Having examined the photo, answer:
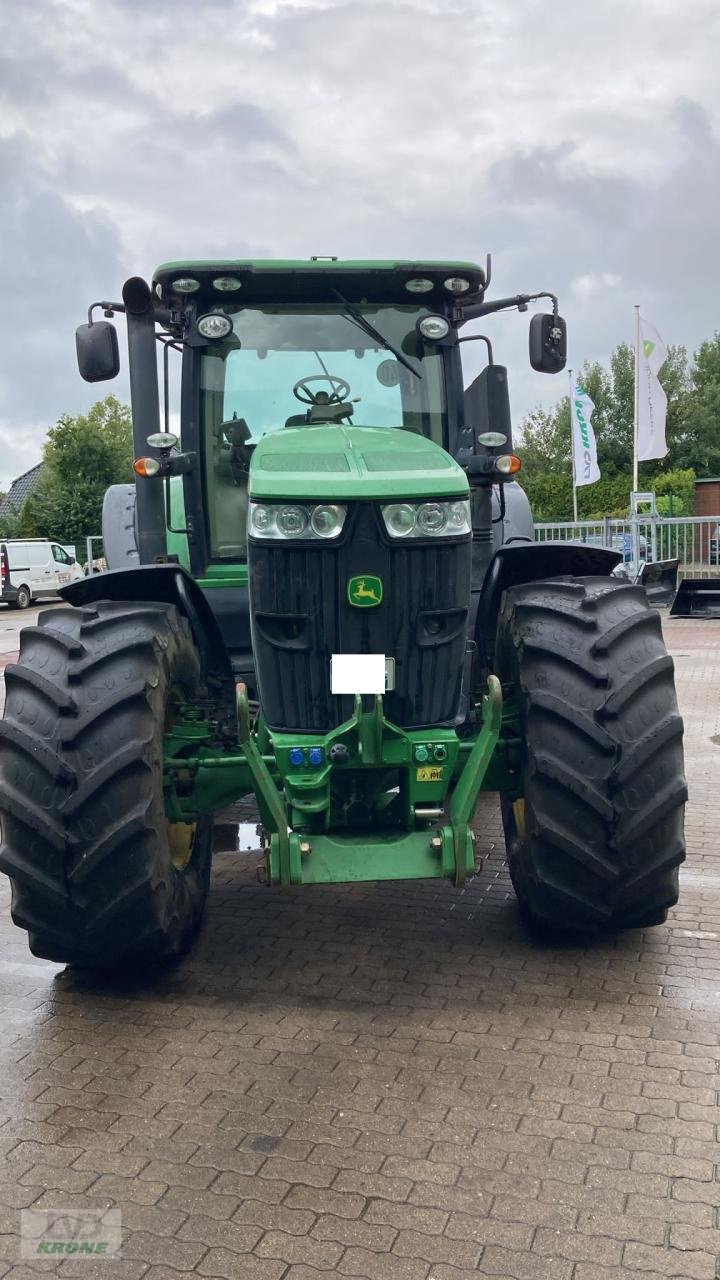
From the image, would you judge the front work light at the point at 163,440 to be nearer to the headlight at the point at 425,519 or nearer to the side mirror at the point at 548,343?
the headlight at the point at 425,519

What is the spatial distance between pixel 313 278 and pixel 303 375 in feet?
1.41

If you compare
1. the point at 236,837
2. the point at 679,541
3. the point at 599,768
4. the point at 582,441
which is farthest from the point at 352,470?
the point at 582,441

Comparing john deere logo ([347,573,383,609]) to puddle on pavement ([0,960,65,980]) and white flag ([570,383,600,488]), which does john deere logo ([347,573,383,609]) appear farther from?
white flag ([570,383,600,488])

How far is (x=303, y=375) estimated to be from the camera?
534cm

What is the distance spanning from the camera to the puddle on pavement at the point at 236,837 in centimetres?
581

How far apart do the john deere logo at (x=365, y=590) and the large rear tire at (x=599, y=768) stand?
66 centimetres

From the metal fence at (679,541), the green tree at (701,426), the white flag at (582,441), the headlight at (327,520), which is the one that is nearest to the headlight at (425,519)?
the headlight at (327,520)

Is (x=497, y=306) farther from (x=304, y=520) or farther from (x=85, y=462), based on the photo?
(x=85, y=462)

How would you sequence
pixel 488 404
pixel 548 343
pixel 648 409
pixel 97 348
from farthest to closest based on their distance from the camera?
pixel 648 409
pixel 548 343
pixel 488 404
pixel 97 348

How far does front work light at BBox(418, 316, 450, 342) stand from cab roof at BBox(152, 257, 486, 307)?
0.14 m

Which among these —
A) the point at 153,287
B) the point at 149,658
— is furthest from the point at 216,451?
the point at 149,658

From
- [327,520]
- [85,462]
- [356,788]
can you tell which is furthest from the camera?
[85,462]

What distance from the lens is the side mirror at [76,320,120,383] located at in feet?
17.7

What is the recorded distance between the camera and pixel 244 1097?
354 cm
